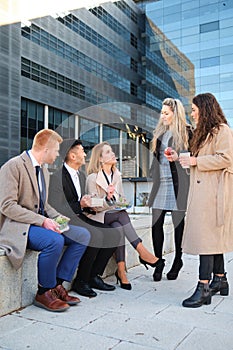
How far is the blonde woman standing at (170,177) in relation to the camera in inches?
149

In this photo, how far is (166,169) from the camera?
3.86 meters

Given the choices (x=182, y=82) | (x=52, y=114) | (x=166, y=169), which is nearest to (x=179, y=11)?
(x=182, y=82)

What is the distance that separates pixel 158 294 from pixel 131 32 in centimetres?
4364

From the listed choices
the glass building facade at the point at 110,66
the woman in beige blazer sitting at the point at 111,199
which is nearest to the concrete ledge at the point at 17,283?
the woman in beige blazer sitting at the point at 111,199

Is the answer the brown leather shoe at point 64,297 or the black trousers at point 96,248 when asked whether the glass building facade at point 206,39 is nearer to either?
the black trousers at point 96,248

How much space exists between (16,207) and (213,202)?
1553 mm

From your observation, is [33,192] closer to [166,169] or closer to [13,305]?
[13,305]

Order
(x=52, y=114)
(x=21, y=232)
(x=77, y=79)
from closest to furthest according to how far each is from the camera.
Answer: (x=21, y=232), (x=52, y=114), (x=77, y=79)

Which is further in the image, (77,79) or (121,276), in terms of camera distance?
(77,79)

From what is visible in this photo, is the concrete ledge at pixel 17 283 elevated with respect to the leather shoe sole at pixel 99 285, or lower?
elevated

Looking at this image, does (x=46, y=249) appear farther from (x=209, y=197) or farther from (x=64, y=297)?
(x=209, y=197)

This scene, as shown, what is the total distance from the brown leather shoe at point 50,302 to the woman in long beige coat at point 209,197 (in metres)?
0.98

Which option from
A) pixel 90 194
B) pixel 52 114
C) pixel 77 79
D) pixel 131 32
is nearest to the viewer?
pixel 90 194

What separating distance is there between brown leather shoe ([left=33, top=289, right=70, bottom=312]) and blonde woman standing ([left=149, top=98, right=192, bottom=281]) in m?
1.29
